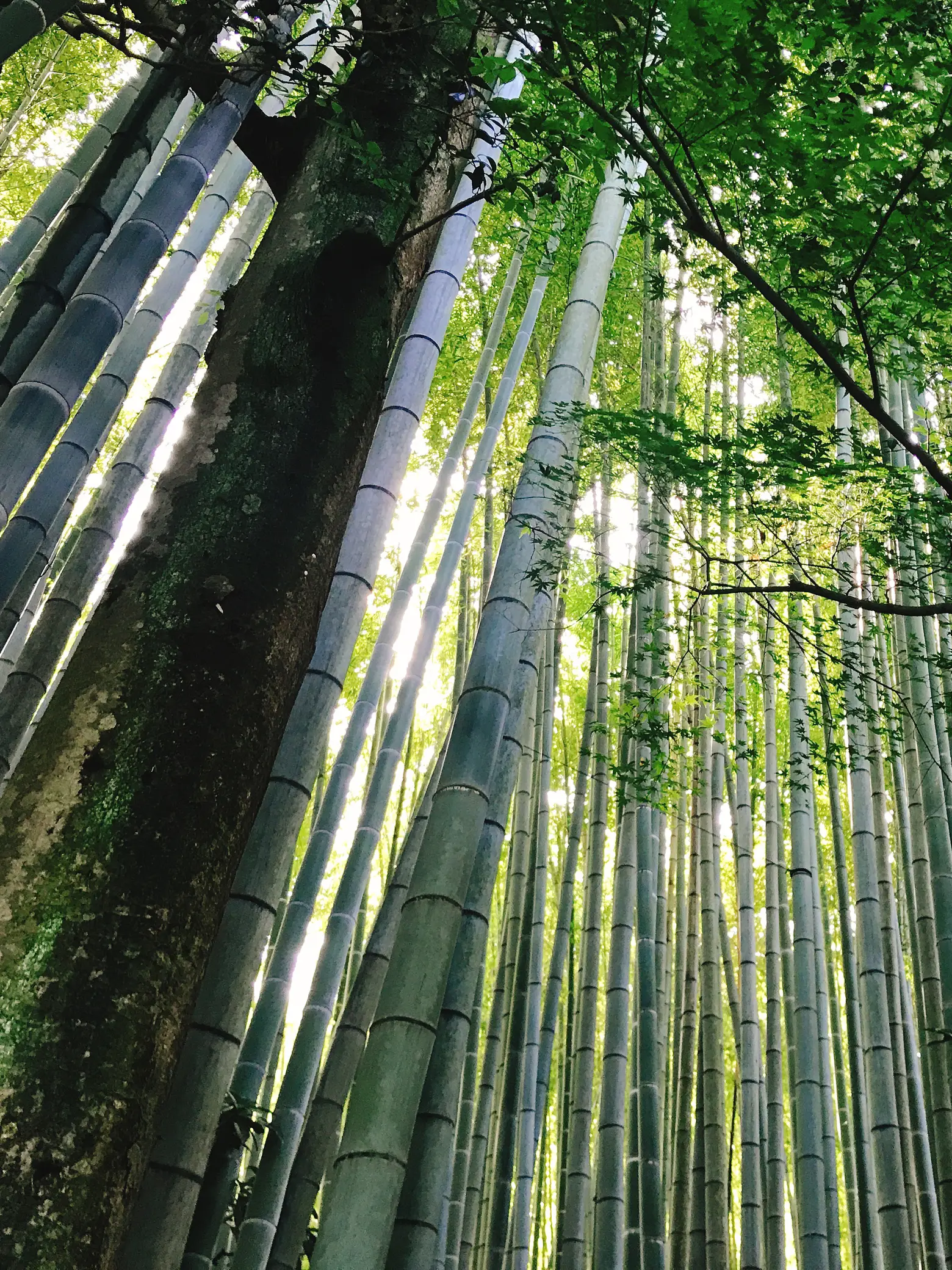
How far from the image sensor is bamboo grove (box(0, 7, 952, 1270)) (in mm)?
1249

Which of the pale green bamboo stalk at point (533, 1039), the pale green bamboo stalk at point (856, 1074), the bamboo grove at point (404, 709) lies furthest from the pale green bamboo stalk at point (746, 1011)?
the pale green bamboo stalk at point (533, 1039)

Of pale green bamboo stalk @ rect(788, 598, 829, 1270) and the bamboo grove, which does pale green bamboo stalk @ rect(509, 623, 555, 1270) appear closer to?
the bamboo grove

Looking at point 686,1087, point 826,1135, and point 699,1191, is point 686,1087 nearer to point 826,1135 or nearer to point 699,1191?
point 699,1191

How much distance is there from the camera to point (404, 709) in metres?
3.84

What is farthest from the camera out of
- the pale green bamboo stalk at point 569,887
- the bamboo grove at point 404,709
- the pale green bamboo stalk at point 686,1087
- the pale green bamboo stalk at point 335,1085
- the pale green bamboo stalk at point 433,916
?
the pale green bamboo stalk at point 569,887

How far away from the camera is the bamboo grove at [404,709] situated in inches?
49.2

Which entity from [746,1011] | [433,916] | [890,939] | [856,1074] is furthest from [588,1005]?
[433,916]

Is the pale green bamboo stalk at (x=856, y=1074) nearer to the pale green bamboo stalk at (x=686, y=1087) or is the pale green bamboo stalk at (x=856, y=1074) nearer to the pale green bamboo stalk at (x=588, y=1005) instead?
the pale green bamboo stalk at (x=686, y=1087)

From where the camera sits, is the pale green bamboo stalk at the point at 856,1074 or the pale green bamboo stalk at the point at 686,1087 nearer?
the pale green bamboo stalk at the point at 686,1087

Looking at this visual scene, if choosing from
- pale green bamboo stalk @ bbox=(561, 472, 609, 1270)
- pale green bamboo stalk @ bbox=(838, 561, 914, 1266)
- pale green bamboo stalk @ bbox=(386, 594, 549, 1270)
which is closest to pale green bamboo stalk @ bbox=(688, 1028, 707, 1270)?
pale green bamboo stalk @ bbox=(561, 472, 609, 1270)

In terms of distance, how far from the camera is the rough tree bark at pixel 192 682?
105cm

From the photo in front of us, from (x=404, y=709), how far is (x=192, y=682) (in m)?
2.56

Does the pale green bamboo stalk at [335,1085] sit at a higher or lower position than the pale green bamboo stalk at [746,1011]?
lower

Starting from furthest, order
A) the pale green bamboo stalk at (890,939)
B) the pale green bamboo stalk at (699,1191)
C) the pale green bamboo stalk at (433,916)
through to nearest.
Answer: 1. the pale green bamboo stalk at (699,1191)
2. the pale green bamboo stalk at (890,939)
3. the pale green bamboo stalk at (433,916)
